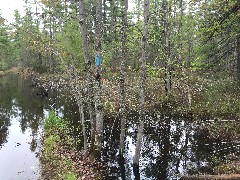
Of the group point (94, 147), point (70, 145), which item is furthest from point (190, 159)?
point (70, 145)

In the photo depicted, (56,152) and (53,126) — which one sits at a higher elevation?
(53,126)

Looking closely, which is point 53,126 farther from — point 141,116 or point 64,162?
point 141,116

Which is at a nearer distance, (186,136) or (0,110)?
(186,136)

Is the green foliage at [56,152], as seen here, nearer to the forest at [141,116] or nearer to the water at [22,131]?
the forest at [141,116]

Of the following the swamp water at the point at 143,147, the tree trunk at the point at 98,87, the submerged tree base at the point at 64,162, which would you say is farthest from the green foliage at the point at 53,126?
the tree trunk at the point at 98,87

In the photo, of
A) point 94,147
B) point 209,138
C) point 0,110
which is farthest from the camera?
point 0,110

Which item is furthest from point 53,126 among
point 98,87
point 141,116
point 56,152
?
point 141,116

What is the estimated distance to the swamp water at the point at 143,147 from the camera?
460 inches

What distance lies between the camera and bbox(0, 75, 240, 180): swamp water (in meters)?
11.7

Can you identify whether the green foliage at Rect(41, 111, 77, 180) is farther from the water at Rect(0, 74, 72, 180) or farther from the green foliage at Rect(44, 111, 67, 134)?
the water at Rect(0, 74, 72, 180)

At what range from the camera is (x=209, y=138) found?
583 inches

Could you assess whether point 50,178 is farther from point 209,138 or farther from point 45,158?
point 209,138

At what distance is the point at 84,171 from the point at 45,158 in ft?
8.04

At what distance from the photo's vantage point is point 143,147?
14391mm
